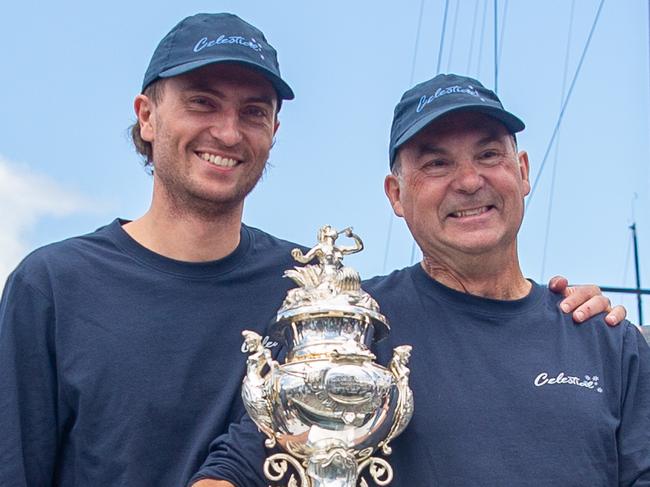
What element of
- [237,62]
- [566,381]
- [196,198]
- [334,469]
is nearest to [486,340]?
[566,381]

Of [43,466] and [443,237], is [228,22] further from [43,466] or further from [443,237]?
[43,466]

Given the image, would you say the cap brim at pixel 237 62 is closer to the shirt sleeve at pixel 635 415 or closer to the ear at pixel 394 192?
the ear at pixel 394 192

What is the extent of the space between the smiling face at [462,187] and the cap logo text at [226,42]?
53cm

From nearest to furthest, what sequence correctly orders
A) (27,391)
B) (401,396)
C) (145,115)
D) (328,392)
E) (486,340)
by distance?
(328,392)
(401,396)
(27,391)
(486,340)
(145,115)

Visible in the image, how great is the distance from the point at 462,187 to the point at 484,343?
44 cm

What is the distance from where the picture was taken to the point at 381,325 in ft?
8.22

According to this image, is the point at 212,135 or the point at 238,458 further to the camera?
the point at 212,135

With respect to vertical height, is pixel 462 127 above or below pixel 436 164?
above

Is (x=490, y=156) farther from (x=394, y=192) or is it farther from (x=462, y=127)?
(x=394, y=192)

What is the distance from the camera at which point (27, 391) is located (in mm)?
2600

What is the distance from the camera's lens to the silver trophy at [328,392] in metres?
2.31

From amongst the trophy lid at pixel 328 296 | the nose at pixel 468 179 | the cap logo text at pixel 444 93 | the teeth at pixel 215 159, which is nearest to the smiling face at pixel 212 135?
the teeth at pixel 215 159

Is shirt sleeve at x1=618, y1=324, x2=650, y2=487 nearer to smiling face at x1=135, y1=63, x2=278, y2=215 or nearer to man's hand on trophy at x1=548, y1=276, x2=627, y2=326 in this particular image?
man's hand on trophy at x1=548, y1=276, x2=627, y2=326

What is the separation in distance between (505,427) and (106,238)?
127 centimetres
